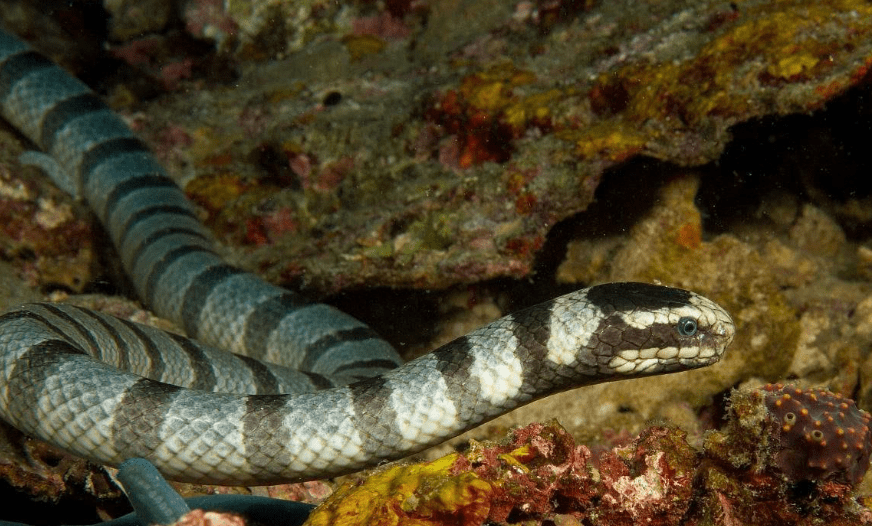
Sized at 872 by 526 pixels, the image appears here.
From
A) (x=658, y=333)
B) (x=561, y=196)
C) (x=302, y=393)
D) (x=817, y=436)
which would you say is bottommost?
(x=302, y=393)

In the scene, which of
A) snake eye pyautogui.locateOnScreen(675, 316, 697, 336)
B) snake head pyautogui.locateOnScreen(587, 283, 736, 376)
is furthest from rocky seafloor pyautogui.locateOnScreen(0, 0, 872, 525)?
snake eye pyautogui.locateOnScreen(675, 316, 697, 336)

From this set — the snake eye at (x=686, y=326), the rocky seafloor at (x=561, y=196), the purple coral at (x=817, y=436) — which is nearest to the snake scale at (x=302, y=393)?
the snake eye at (x=686, y=326)

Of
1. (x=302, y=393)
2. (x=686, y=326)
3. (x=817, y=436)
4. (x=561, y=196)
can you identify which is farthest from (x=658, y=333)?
(x=302, y=393)

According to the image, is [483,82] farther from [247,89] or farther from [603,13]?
[247,89]

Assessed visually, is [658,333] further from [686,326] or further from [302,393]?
[302,393]

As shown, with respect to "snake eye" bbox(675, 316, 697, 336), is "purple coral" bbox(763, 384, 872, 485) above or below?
above

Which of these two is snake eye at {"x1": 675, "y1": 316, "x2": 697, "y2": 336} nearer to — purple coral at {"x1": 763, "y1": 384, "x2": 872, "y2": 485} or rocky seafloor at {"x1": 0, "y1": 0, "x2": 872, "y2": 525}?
rocky seafloor at {"x1": 0, "y1": 0, "x2": 872, "y2": 525}

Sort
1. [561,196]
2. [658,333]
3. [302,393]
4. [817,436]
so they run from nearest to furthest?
[817,436] → [658,333] → [302,393] → [561,196]
